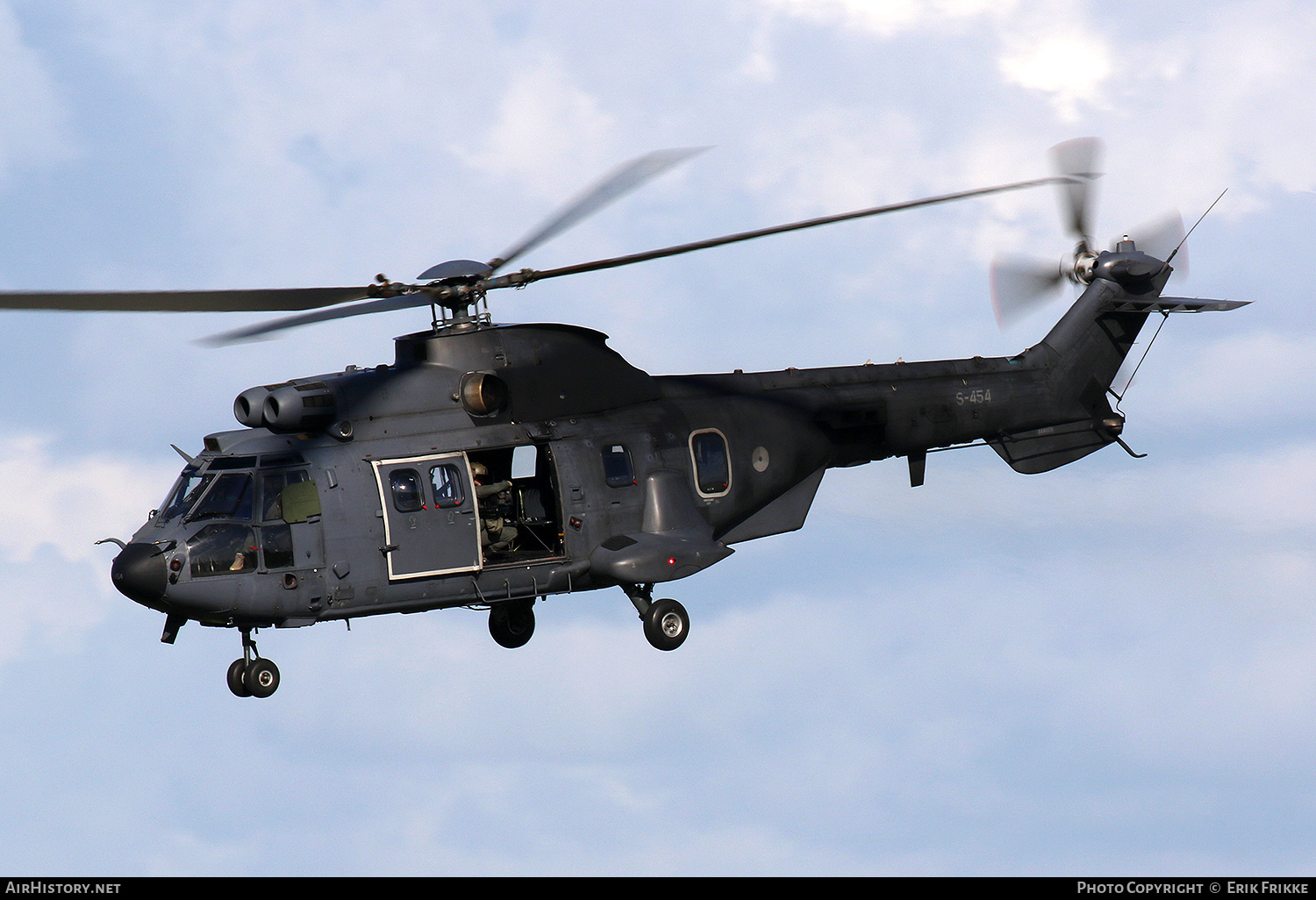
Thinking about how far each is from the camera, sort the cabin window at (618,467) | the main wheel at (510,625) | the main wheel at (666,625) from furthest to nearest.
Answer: the main wheel at (510,625), the main wheel at (666,625), the cabin window at (618,467)

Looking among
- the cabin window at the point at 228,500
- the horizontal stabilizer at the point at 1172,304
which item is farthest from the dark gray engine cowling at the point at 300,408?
the horizontal stabilizer at the point at 1172,304

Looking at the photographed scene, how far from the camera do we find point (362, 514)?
1816 cm

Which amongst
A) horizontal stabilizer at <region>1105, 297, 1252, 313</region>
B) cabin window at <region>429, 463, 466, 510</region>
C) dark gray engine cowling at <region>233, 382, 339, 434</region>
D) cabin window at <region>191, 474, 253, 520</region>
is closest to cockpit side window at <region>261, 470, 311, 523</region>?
cabin window at <region>191, 474, 253, 520</region>

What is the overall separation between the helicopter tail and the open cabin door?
8.95 metres

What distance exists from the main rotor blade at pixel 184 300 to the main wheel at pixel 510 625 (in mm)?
5829

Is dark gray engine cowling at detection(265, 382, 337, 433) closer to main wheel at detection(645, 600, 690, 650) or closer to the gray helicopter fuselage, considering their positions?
the gray helicopter fuselage

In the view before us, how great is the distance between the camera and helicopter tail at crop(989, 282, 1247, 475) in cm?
2370

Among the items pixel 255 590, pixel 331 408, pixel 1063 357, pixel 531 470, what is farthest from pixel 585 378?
pixel 1063 357

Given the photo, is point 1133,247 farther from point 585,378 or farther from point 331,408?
point 331,408

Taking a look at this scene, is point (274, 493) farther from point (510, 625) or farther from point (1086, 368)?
point (1086, 368)

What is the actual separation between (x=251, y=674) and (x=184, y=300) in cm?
474

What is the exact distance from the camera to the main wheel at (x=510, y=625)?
21578mm

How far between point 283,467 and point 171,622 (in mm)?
2232

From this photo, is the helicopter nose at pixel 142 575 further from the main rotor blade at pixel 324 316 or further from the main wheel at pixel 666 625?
the main wheel at pixel 666 625
